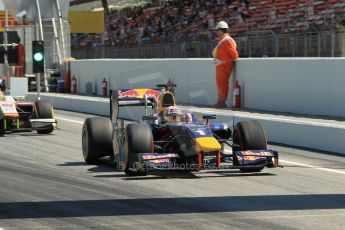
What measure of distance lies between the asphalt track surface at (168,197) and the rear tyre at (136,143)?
0.68ft

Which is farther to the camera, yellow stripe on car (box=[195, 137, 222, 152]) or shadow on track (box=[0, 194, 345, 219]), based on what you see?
yellow stripe on car (box=[195, 137, 222, 152])

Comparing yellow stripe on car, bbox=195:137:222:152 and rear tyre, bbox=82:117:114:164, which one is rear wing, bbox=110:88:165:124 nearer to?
rear tyre, bbox=82:117:114:164

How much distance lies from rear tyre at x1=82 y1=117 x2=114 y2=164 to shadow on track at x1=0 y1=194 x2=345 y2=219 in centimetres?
354

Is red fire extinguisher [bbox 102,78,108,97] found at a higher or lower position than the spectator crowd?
lower

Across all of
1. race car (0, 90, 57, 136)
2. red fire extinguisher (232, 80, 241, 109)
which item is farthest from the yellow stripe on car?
red fire extinguisher (232, 80, 241, 109)

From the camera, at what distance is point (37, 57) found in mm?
26516

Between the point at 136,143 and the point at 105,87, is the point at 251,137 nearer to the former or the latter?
the point at 136,143

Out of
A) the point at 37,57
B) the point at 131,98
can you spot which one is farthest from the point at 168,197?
the point at 37,57

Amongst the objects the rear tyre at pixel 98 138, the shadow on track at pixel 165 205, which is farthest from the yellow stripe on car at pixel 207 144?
the rear tyre at pixel 98 138

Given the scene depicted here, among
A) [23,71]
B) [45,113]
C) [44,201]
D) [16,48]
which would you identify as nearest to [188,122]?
[44,201]

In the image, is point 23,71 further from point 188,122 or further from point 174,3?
point 188,122

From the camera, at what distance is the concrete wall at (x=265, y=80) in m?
18.4

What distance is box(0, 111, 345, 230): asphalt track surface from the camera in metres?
8.67

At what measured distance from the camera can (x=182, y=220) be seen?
8734 mm
